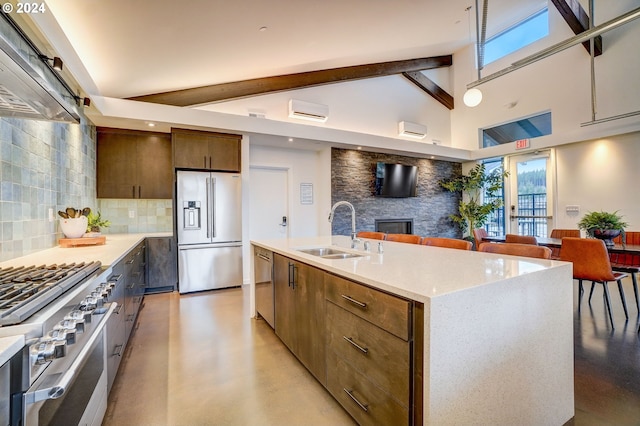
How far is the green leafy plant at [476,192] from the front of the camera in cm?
666

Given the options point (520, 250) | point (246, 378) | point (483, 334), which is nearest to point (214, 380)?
point (246, 378)

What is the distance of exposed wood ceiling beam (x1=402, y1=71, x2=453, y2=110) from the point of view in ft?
21.8

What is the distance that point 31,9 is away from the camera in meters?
1.82

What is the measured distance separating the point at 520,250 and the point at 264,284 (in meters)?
2.17

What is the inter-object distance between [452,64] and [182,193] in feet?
24.1

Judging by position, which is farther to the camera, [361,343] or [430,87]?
[430,87]

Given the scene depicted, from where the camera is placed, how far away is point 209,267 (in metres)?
4.18

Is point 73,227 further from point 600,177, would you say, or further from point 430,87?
point 600,177

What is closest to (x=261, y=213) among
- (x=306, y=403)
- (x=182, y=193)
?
(x=182, y=193)

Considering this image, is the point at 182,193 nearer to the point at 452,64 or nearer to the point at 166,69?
the point at 166,69

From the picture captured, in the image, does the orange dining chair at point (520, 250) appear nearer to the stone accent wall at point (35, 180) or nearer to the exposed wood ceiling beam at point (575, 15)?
the stone accent wall at point (35, 180)

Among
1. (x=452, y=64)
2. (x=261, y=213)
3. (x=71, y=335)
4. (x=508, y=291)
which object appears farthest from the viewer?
(x=452, y=64)

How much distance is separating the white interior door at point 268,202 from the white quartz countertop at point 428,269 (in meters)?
3.36

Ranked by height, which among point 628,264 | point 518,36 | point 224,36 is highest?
point 518,36
